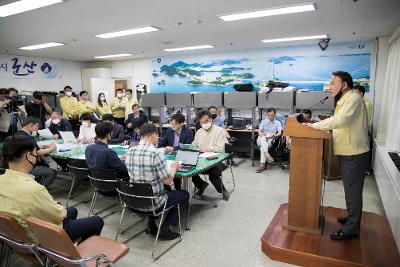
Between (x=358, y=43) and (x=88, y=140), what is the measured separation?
249 inches

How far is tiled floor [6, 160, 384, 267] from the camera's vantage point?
2787 millimetres

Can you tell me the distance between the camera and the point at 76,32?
572 cm

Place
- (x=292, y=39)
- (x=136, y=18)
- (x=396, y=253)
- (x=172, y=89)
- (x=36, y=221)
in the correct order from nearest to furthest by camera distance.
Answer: (x=36, y=221), (x=396, y=253), (x=136, y=18), (x=292, y=39), (x=172, y=89)

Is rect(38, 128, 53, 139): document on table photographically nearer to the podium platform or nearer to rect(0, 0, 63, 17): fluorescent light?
rect(0, 0, 63, 17): fluorescent light

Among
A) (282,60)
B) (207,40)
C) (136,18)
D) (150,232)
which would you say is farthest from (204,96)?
(150,232)

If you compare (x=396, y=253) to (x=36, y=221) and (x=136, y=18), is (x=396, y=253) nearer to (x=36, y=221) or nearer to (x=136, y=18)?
(x=36, y=221)

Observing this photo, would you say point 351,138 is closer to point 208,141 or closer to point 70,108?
point 208,141

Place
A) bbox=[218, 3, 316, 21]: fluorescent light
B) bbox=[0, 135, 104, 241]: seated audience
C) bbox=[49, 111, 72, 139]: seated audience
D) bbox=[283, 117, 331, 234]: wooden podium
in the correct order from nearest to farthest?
bbox=[0, 135, 104, 241]: seated audience
bbox=[283, 117, 331, 234]: wooden podium
bbox=[218, 3, 316, 21]: fluorescent light
bbox=[49, 111, 72, 139]: seated audience

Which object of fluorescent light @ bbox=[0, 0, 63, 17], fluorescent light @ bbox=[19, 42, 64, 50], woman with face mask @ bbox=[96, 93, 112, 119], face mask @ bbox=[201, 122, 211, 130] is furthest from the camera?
woman with face mask @ bbox=[96, 93, 112, 119]

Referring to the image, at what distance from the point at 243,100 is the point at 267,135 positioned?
1.31m

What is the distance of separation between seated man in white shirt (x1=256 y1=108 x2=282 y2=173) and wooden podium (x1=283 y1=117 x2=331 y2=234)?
294 centimetres

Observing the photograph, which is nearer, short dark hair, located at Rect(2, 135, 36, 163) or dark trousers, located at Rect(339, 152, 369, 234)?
short dark hair, located at Rect(2, 135, 36, 163)

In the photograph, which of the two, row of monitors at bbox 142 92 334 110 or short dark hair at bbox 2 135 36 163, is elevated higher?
row of monitors at bbox 142 92 334 110

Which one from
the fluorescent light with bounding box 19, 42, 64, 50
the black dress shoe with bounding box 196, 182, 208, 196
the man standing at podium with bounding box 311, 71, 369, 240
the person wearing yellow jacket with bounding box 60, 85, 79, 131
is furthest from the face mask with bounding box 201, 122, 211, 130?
the fluorescent light with bounding box 19, 42, 64, 50
